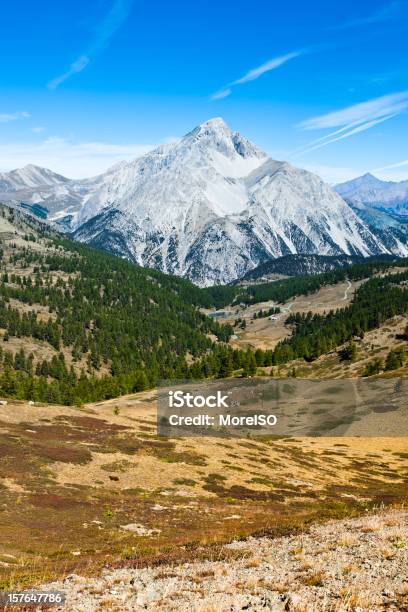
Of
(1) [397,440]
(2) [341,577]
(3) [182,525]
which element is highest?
(2) [341,577]

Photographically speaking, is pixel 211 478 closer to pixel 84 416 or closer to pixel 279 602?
pixel 84 416

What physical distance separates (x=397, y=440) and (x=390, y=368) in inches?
2783

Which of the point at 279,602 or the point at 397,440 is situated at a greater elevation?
the point at 279,602

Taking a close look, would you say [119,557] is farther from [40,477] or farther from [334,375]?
[334,375]

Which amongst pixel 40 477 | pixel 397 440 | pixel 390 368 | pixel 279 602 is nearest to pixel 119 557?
pixel 279 602

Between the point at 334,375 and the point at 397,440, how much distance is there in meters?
79.2

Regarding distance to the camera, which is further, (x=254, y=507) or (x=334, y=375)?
(x=334, y=375)

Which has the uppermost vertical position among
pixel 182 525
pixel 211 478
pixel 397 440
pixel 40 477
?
pixel 40 477

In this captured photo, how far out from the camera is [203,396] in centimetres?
16438

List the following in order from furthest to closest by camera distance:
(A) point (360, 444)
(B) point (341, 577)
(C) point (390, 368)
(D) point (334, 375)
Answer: (D) point (334, 375), (C) point (390, 368), (A) point (360, 444), (B) point (341, 577)

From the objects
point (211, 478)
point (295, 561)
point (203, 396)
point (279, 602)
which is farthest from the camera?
point (203, 396)

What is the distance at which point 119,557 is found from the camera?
2356 cm

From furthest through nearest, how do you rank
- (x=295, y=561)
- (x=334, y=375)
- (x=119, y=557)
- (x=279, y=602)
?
1. (x=334, y=375)
2. (x=119, y=557)
3. (x=295, y=561)
4. (x=279, y=602)

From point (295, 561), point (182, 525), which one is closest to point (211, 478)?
point (182, 525)
